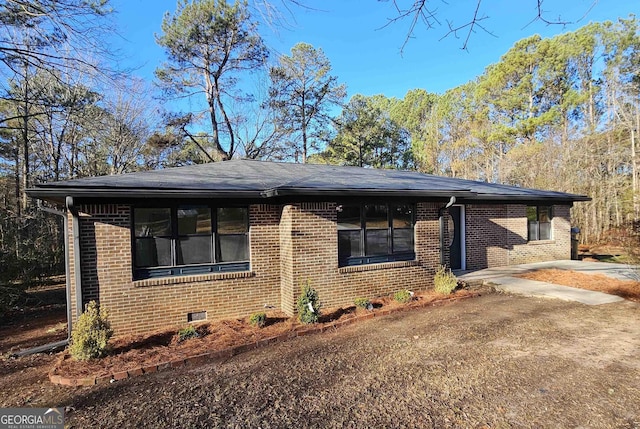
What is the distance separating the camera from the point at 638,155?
1678 centimetres

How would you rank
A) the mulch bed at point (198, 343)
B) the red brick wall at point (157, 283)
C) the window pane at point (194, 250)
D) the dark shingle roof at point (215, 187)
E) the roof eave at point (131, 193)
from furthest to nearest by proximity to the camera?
the window pane at point (194, 250) < the red brick wall at point (157, 283) < the dark shingle roof at point (215, 187) < the roof eave at point (131, 193) < the mulch bed at point (198, 343)

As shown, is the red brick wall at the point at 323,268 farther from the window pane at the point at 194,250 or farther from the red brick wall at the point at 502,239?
the red brick wall at the point at 502,239

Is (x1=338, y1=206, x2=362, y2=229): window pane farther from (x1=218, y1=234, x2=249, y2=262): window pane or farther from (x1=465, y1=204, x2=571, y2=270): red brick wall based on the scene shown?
(x1=465, y1=204, x2=571, y2=270): red brick wall

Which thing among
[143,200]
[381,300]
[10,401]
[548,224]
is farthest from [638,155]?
A: [10,401]

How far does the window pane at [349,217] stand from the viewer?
7359 millimetres

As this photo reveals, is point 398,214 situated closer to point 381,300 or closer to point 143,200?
point 381,300

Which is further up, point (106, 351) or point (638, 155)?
point (638, 155)

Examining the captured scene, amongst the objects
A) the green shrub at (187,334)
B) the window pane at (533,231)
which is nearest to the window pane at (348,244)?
the green shrub at (187,334)

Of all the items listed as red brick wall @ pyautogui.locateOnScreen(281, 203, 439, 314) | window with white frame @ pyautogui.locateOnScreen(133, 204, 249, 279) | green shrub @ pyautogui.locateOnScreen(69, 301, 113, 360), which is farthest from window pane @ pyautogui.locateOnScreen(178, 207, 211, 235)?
green shrub @ pyautogui.locateOnScreen(69, 301, 113, 360)

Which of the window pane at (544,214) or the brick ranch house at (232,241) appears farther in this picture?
the window pane at (544,214)

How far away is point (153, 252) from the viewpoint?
6.35 meters

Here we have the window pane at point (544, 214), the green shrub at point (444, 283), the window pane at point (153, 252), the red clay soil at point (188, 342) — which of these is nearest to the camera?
the red clay soil at point (188, 342)

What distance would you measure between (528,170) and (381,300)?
17901mm

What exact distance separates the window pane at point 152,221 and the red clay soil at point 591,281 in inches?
359
